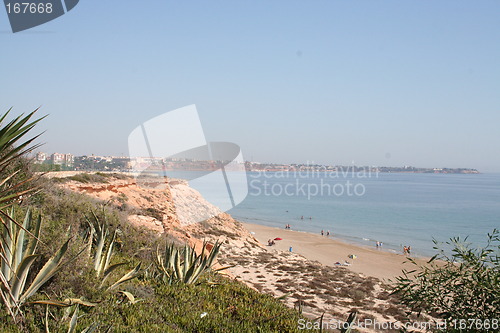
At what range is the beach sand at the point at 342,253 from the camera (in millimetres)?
20453

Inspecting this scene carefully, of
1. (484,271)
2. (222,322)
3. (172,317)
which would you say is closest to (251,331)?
(222,322)

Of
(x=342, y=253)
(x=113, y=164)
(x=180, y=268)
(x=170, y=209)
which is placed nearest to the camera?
(x=180, y=268)

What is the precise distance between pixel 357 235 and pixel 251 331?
32.7 metres

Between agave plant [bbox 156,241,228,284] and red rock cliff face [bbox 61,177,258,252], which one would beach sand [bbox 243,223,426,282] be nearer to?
red rock cliff face [bbox 61,177,258,252]

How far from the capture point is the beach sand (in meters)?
20.5

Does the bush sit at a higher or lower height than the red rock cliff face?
higher

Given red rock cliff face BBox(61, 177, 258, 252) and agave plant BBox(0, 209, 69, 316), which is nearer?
agave plant BBox(0, 209, 69, 316)

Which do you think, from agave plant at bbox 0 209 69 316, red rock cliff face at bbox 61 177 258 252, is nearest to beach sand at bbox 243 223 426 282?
red rock cliff face at bbox 61 177 258 252

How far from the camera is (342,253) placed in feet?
82.5

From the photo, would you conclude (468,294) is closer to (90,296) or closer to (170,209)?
(90,296)

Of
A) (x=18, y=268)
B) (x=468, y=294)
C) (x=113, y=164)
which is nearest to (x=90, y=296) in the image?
(x=18, y=268)

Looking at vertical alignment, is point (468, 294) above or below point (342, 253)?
above

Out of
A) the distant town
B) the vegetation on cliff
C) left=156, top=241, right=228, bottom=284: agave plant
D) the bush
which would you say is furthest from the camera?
the distant town

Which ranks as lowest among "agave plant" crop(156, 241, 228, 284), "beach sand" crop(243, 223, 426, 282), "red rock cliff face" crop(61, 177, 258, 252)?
"beach sand" crop(243, 223, 426, 282)
